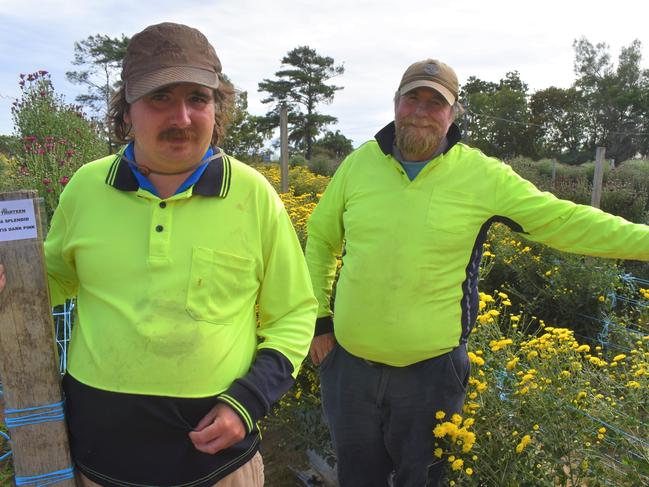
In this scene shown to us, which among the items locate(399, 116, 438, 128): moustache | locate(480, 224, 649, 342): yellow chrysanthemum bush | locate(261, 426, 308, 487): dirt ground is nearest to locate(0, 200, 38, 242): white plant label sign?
locate(399, 116, 438, 128): moustache

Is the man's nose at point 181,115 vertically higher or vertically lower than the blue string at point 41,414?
higher

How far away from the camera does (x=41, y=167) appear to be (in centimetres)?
541

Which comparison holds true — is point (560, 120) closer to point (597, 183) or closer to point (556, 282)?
point (597, 183)

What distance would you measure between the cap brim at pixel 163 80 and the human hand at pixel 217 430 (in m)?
0.76

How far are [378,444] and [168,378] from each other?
1.17 m

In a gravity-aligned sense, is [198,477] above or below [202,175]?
below

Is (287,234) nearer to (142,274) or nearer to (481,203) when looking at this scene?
(142,274)

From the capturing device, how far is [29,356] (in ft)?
4.38

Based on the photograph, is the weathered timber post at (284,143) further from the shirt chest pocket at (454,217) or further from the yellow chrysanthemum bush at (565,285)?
the shirt chest pocket at (454,217)

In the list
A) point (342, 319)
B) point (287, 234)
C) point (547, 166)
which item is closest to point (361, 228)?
point (342, 319)

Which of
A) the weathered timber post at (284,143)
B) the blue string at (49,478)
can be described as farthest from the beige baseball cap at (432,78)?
the weathered timber post at (284,143)

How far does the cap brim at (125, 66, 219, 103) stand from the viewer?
1.25m

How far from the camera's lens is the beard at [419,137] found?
6.73 ft

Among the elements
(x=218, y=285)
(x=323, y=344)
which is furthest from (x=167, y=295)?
(x=323, y=344)
